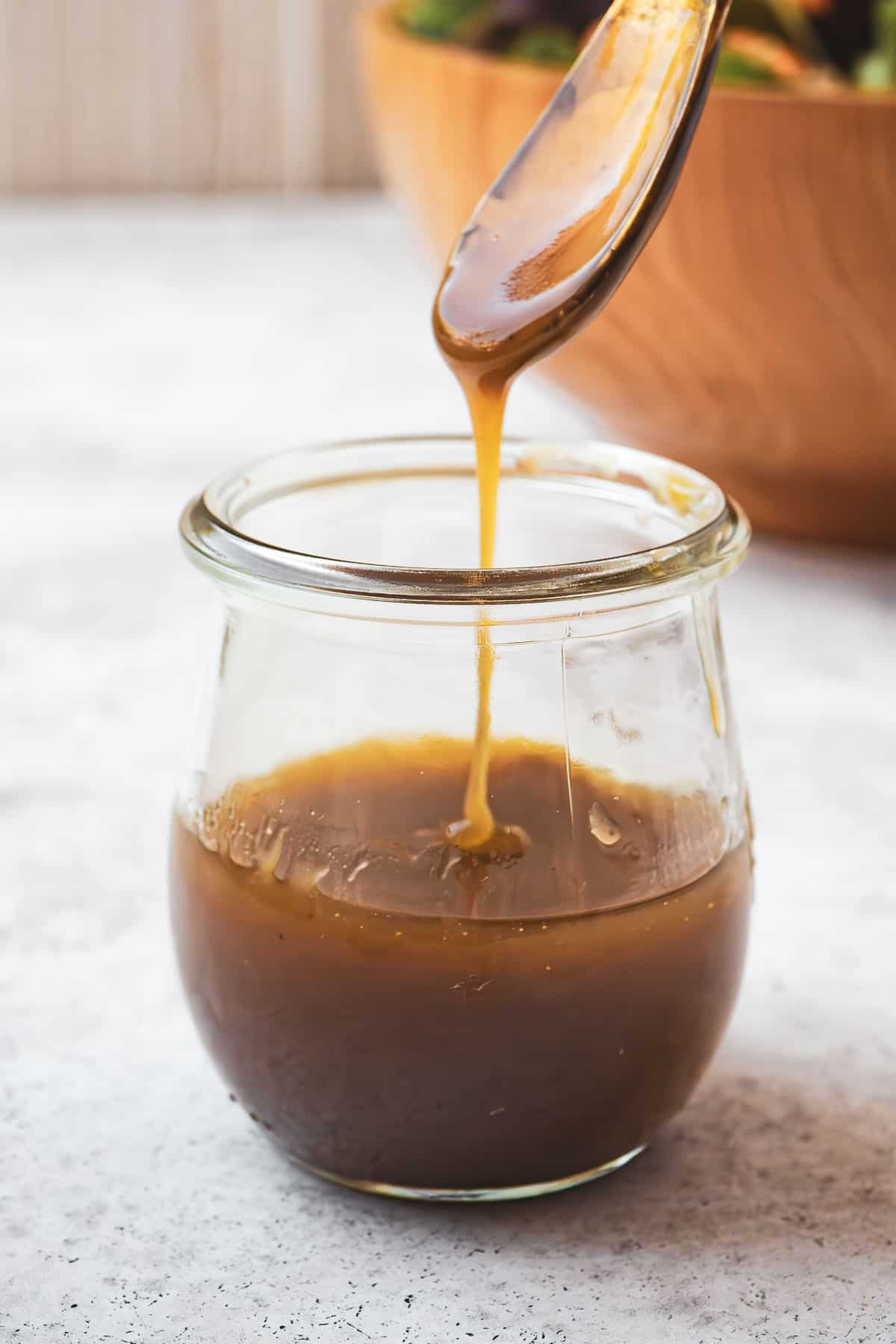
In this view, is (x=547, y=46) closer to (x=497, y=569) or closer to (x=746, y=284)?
(x=746, y=284)

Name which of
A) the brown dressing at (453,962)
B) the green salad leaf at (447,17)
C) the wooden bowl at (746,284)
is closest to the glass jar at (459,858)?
the brown dressing at (453,962)

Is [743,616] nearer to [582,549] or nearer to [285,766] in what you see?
[582,549]

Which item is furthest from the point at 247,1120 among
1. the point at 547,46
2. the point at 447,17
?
the point at 447,17

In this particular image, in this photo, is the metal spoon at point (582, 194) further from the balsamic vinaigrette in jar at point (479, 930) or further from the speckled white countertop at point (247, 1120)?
the speckled white countertop at point (247, 1120)

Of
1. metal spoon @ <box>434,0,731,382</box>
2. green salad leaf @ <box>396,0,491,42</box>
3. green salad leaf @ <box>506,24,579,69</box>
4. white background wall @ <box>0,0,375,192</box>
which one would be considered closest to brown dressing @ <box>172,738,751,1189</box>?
metal spoon @ <box>434,0,731,382</box>

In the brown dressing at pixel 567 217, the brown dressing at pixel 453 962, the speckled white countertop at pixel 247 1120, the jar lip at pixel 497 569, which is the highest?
the brown dressing at pixel 567 217

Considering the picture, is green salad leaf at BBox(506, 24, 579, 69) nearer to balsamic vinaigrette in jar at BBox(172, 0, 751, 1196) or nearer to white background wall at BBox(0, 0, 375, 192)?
balsamic vinaigrette in jar at BBox(172, 0, 751, 1196)

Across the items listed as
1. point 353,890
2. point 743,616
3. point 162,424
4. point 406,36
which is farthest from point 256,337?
point 353,890

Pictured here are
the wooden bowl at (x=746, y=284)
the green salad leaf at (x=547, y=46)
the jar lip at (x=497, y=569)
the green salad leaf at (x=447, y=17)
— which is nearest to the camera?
the jar lip at (x=497, y=569)
